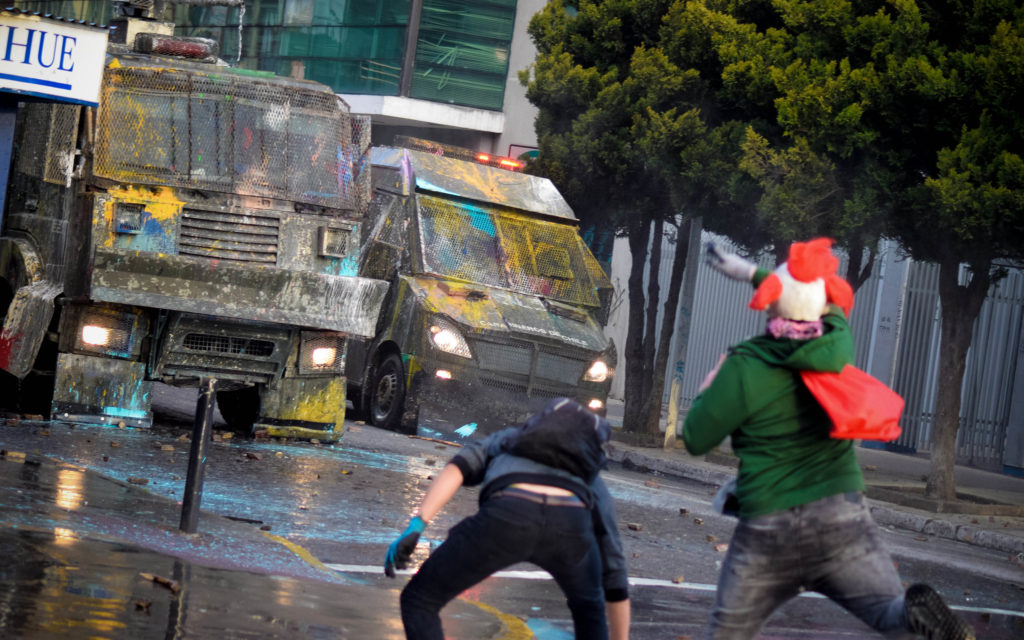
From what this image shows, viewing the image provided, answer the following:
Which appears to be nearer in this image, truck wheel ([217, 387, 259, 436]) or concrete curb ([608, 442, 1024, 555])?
concrete curb ([608, 442, 1024, 555])

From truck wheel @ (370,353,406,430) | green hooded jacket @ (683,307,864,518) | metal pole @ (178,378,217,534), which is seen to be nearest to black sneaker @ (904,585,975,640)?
green hooded jacket @ (683,307,864,518)

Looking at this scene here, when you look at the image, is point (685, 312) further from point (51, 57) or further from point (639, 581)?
point (639, 581)

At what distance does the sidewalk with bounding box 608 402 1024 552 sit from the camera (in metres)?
13.3

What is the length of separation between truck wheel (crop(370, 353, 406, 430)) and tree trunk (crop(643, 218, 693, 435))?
4367 millimetres

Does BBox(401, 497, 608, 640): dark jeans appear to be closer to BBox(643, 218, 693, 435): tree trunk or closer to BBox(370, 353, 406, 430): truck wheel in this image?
BBox(370, 353, 406, 430): truck wheel

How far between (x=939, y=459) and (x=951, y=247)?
7.04 feet

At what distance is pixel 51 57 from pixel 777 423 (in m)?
8.39

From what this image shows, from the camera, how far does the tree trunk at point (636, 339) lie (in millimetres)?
19359

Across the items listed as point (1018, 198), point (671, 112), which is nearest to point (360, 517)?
point (1018, 198)

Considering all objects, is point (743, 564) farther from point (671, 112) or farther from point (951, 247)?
point (671, 112)

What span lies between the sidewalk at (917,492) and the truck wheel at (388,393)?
10.0 feet

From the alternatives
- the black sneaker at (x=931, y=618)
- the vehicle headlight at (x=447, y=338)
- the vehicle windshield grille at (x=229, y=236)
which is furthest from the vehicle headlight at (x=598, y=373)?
the black sneaker at (x=931, y=618)

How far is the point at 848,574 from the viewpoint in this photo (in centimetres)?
459

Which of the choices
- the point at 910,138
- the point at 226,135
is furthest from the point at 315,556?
the point at 910,138
